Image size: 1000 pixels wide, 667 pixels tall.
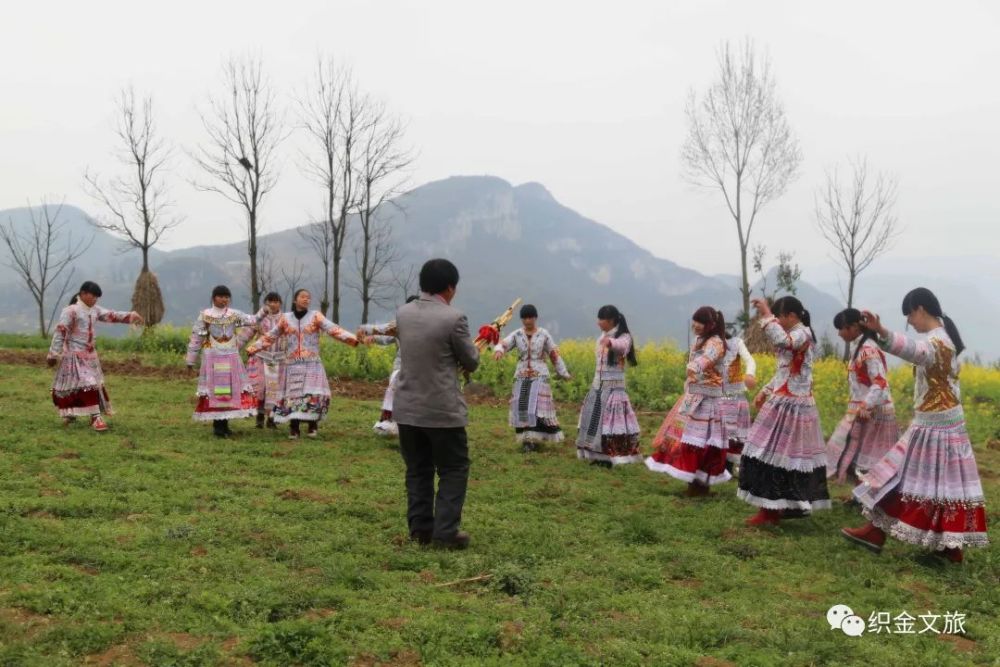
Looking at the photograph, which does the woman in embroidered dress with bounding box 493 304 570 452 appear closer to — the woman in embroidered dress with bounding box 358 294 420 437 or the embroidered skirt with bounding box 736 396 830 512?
the woman in embroidered dress with bounding box 358 294 420 437

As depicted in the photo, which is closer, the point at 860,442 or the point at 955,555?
the point at 955,555

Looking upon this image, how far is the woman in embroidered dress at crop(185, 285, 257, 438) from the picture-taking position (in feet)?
35.3

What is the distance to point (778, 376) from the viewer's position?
758 cm

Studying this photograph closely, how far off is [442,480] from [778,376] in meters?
3.47

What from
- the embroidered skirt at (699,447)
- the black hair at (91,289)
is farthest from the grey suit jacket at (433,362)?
the black hair at (91,289)

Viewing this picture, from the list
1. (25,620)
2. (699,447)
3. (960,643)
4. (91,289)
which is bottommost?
(960,643)

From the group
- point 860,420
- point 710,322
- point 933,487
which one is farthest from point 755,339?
point 933,487

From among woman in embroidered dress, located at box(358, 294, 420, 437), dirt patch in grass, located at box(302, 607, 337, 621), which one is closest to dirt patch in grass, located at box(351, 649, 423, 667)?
dirt patch in grass, located at box(302, 607, 337, 621)

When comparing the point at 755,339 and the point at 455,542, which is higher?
the point at 755,339

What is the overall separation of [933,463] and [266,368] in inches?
344

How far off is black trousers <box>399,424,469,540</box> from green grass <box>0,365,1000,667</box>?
30 cm

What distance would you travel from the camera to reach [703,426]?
27.8 feet

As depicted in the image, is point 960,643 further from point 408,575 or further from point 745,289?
point 745,289

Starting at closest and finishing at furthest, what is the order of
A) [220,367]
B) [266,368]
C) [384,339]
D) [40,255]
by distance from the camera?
[384,339], [220,367], [266,368], [40,255]
